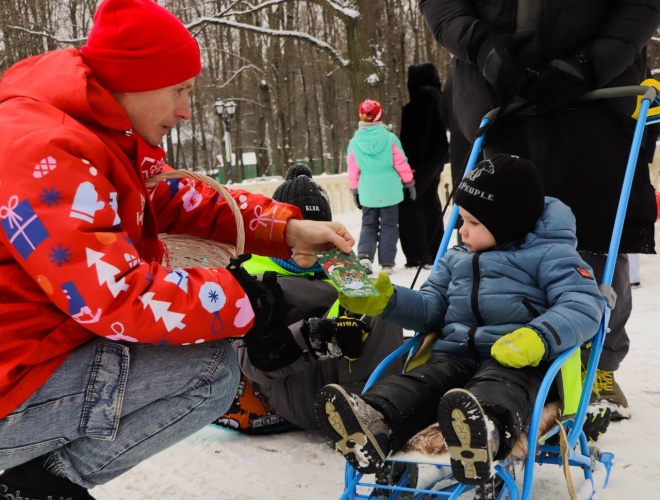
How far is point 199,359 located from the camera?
1.99 meters

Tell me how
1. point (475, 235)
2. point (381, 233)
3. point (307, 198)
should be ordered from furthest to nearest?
point (381, 233)
point (307, 198)
point (475, 235)

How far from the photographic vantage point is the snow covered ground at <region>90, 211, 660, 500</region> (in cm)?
252

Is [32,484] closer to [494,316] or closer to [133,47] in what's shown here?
[133,47]

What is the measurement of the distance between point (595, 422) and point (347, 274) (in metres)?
1.16

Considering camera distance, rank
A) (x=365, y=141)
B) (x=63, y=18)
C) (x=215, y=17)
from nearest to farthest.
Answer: (x=365, y=141) → (x=215, y=17) → (x=63, y=18)

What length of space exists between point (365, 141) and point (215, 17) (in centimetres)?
811

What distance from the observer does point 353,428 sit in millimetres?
1922

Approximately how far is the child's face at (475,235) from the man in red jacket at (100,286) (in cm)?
81

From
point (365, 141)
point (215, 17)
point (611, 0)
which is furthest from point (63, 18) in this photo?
point (611, 0)

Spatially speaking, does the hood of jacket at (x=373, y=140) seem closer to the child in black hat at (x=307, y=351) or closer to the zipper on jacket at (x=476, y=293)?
the child in black hat at (x=307, y=351)

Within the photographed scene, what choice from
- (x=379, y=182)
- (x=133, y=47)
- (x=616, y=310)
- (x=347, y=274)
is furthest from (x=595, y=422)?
(x=379, y=182)

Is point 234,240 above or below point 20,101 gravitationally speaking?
below

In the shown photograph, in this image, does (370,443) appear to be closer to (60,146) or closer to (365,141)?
(60,146)

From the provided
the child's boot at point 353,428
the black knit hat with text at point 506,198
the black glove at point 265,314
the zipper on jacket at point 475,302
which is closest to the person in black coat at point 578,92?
the black knit hat with text at point 506,198
